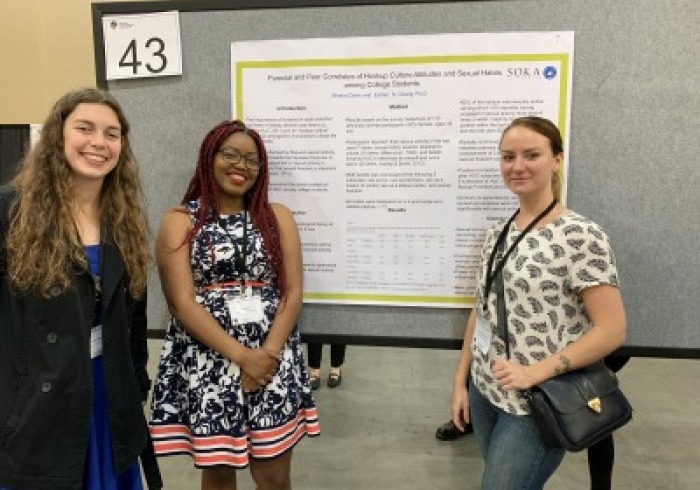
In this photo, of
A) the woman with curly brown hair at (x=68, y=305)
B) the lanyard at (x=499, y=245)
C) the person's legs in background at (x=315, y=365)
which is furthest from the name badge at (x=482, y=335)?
the person's legs in background at (x=315, y=365)

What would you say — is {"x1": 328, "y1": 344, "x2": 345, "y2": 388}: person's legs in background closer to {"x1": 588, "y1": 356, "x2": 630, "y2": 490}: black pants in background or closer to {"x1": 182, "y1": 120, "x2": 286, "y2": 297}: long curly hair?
{"x1": 588, "y1": 356, "x2": 630, "y2": 490}: black pants in background

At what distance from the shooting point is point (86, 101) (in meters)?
1.19

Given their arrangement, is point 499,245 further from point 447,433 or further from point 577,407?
point 447,433

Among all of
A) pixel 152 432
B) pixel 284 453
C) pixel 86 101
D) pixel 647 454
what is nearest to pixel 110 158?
pixel 86 101

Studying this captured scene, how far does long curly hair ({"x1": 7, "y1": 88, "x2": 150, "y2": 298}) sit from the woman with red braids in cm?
19

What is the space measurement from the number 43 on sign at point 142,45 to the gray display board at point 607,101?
0.08ft

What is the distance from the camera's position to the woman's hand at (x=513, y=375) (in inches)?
48.4

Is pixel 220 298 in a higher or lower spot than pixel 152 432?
higher

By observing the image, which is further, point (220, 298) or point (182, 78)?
point (182, 78)

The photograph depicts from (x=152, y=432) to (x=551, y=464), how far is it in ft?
3.45

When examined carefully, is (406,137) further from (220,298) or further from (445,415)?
(445,415)

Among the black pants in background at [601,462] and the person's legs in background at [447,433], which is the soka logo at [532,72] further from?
the person's legs in background at [447,433]

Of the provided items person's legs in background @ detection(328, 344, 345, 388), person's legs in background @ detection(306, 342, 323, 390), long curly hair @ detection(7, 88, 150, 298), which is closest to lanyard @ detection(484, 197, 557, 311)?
long curly hair @ detection(7, 88, 150, 298)

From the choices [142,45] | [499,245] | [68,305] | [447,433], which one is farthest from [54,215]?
[447,433]
